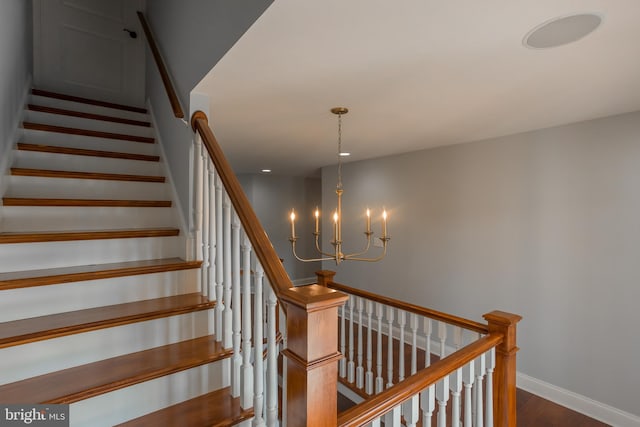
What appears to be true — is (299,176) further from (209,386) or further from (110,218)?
(209,386)

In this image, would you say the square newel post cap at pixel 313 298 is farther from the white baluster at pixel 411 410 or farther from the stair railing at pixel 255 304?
the white baluster at pixel 411 410

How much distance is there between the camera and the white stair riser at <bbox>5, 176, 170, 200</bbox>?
1852 mm

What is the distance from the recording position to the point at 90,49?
328 cm

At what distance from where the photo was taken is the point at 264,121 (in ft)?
8.07

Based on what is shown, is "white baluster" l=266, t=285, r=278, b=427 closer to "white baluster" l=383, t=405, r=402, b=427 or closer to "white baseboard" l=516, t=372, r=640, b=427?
"white baluster" l=383, t=405, r=402, b=427

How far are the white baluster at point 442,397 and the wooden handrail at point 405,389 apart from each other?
51 millimetres

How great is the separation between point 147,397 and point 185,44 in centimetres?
196

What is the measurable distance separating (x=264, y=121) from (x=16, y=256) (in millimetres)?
1714

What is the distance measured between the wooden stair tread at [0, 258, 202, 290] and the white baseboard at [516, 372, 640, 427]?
3071 millimetres

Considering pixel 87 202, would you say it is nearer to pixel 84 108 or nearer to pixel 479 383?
pixel 84 108

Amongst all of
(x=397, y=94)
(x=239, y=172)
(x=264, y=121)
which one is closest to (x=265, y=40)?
(x=397, y=94)

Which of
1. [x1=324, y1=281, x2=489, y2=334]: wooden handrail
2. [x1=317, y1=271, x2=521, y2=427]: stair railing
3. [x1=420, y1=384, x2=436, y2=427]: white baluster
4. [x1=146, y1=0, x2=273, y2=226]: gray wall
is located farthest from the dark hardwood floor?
[x1=146, y1=0, x2=273, y2=226]: gray wall

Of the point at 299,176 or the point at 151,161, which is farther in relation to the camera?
the point at 299,176

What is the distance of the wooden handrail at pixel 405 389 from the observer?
892 millimetres
